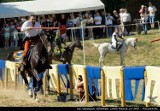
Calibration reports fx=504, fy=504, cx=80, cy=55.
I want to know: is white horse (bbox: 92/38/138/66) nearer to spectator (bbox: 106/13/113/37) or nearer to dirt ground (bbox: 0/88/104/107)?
spectator (bbox: 106/13/113/37)

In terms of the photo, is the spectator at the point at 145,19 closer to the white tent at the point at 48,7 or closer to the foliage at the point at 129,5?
the white tent at the point at 48,7

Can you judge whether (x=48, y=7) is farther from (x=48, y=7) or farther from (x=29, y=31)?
(x=29, y=31)

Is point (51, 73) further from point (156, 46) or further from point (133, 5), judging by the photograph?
point (133, 5)

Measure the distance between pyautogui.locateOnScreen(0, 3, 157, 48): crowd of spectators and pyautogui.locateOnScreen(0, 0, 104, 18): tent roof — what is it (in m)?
0.39

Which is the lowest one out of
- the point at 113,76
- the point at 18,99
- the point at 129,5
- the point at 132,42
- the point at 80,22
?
the point at 18,99

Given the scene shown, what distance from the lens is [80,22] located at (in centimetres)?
3475

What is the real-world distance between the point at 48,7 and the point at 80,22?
9.46ft

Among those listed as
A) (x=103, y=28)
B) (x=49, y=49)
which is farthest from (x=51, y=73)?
(x=103, y=28)

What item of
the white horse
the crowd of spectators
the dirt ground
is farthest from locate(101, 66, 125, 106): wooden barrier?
Result: the crowd of spectators

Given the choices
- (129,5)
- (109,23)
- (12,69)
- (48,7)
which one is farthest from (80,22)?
(12,69)

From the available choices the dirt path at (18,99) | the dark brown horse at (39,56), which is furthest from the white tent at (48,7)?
the dark brown horse at (39,56)

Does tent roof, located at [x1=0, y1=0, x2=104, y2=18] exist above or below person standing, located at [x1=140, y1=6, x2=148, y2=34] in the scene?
above

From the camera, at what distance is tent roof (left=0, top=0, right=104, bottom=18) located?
115 ft

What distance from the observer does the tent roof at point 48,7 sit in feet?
115
